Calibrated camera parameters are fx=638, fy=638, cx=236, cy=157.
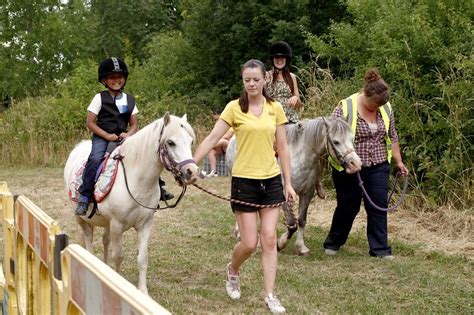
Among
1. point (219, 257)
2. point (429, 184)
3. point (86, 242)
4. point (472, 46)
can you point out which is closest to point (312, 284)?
point (219, 257)

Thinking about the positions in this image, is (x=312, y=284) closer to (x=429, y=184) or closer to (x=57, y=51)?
(x=429, y=184)

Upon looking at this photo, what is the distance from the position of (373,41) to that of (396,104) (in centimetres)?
117

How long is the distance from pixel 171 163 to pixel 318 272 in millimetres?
2268

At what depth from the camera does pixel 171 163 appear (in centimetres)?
494

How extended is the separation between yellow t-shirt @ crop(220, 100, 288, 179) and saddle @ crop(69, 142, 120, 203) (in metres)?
1.15

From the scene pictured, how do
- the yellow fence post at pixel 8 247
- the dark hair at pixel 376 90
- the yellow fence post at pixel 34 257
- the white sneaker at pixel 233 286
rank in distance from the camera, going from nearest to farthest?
the yellow fence post at pixel 34 257
the yellow fence post at pixel 8 247
the white sneaker at pixel 233 286
the dark hair at pixel 376 90

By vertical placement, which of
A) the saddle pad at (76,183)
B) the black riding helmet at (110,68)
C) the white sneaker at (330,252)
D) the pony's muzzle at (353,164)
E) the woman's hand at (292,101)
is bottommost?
the white sneaker at (330,252)

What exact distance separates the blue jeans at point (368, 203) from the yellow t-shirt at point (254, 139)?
7.09 feet

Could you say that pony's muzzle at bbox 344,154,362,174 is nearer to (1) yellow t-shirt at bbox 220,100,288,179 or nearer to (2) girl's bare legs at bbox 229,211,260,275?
(1) yellow t-shirt at bbox 220,100,288,179

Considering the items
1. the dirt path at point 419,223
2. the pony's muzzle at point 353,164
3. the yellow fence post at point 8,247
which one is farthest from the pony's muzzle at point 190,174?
the dirt path at point 419,223

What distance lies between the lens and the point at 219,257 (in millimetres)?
7043

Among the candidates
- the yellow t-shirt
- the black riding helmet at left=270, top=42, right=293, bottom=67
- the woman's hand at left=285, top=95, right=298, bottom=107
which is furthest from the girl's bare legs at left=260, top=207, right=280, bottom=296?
the black riding helmet at left=270, top=42, right=293, bottom=67

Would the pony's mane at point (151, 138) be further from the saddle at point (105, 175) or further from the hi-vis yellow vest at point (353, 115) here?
the hi-vis yellow vest at point (353, 115)

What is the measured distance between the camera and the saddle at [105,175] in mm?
5367
